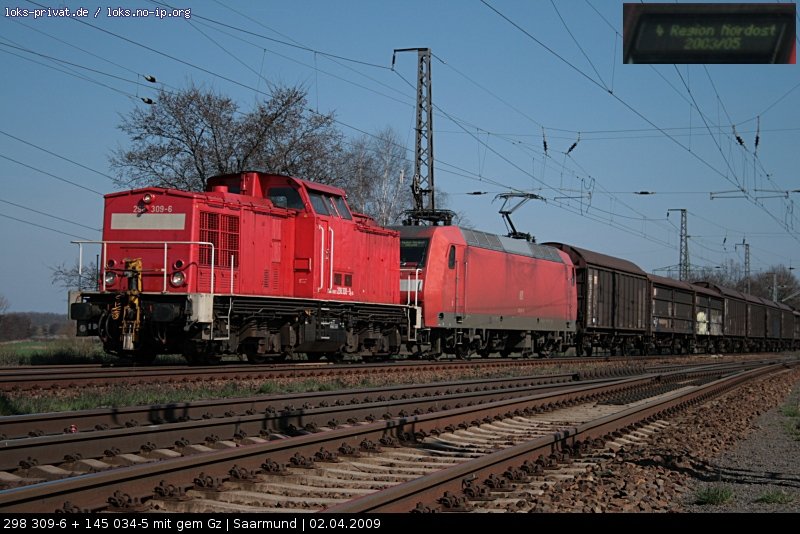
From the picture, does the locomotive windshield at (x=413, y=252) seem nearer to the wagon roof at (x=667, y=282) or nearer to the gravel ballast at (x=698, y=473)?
the gravel ballast at (x=698, y=473)

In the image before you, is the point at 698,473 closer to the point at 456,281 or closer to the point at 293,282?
the point at 293,282

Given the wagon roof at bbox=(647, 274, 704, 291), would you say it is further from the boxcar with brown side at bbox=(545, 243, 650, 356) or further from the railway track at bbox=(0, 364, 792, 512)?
the railway track at bbox=(0, 364, 792, 512)

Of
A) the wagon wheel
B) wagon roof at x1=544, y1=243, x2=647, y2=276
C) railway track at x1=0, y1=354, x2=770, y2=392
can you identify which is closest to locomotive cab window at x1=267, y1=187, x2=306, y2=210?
railway track at x1=0, y1=354, x2=770, y2=392

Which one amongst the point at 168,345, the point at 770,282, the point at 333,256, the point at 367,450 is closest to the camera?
the point at 367,450

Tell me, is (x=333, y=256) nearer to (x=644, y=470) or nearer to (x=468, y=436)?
(x=468, y=436)

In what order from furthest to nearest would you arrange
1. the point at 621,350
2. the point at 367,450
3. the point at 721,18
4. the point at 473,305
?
the point at 621,350 < the point at 473,305 < the point at 721,18 < the point at 367,450

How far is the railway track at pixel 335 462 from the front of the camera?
581 cm

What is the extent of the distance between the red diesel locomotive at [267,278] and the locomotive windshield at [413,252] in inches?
1.3

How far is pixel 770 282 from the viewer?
4744 inches

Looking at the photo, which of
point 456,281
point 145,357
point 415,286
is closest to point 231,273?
point 145,357

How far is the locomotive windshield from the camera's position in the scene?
2272 cm

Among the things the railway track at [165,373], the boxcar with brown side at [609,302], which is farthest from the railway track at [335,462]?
the boxcar with brown side at [609,302]

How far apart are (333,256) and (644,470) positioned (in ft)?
38.1
